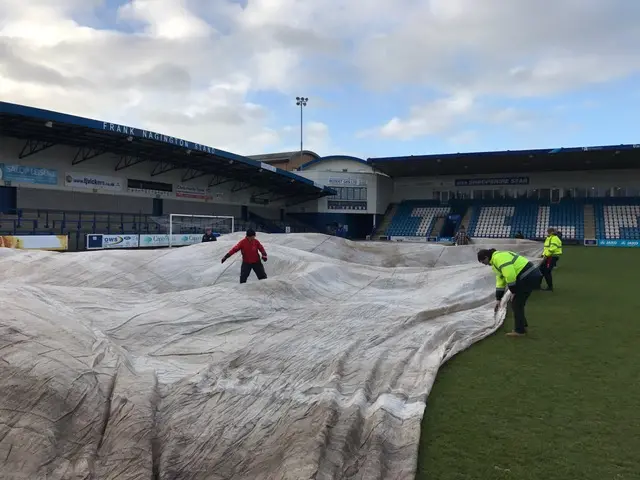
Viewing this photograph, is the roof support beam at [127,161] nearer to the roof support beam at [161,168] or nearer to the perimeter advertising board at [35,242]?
the roof support beam at [161,168]

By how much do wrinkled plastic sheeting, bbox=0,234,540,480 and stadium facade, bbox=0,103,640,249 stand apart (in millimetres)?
19306

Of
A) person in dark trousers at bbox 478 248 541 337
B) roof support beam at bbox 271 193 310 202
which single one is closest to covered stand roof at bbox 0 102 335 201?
roof support beam at bbox 271 193 310 202

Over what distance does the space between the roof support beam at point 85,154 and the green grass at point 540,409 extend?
25472 mm

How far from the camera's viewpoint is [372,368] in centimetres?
407

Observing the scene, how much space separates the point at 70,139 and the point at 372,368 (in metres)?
24.8

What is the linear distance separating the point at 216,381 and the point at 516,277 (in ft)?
15.4

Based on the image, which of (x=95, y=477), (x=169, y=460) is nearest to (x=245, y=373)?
(x=169, y=460)

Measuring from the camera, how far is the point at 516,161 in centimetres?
3681

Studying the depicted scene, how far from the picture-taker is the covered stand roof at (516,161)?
33.4m

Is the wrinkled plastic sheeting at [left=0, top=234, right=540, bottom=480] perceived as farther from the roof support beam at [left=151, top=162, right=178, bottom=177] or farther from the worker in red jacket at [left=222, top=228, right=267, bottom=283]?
the roof support beam at [left=151, top=162, right=178, bottom=177]

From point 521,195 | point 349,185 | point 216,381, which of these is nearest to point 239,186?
point 349,185

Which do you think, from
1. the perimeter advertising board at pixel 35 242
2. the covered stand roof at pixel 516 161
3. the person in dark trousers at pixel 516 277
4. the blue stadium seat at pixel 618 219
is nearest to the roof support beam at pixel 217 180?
the covered stand roof at pixel 516 161

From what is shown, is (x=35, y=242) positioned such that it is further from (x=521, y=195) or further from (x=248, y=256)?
(x=521, y=195)

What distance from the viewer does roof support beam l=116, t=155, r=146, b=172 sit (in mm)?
27992
